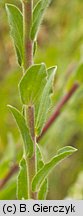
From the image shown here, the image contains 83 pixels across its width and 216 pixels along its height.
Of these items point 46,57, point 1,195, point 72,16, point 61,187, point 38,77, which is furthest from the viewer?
point 72,16

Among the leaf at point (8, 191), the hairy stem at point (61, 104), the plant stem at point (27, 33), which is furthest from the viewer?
the hairy stem at point (61, 104)

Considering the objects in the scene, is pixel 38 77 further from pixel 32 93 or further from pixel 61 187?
pixel 61 187

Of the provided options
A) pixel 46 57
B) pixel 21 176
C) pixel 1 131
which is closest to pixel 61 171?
pixel 1 131

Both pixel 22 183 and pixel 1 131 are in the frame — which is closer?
pixel 22 183

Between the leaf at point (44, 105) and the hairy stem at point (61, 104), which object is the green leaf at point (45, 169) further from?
the hairy stem at point (61, 104)

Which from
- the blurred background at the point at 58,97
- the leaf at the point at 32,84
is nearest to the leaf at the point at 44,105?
the leaf at the point at 32,84

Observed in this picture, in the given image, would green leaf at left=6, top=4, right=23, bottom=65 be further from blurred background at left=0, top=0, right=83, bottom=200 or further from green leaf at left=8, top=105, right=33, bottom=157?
blurred background at left=0, top=0, right=83, bottom=200
